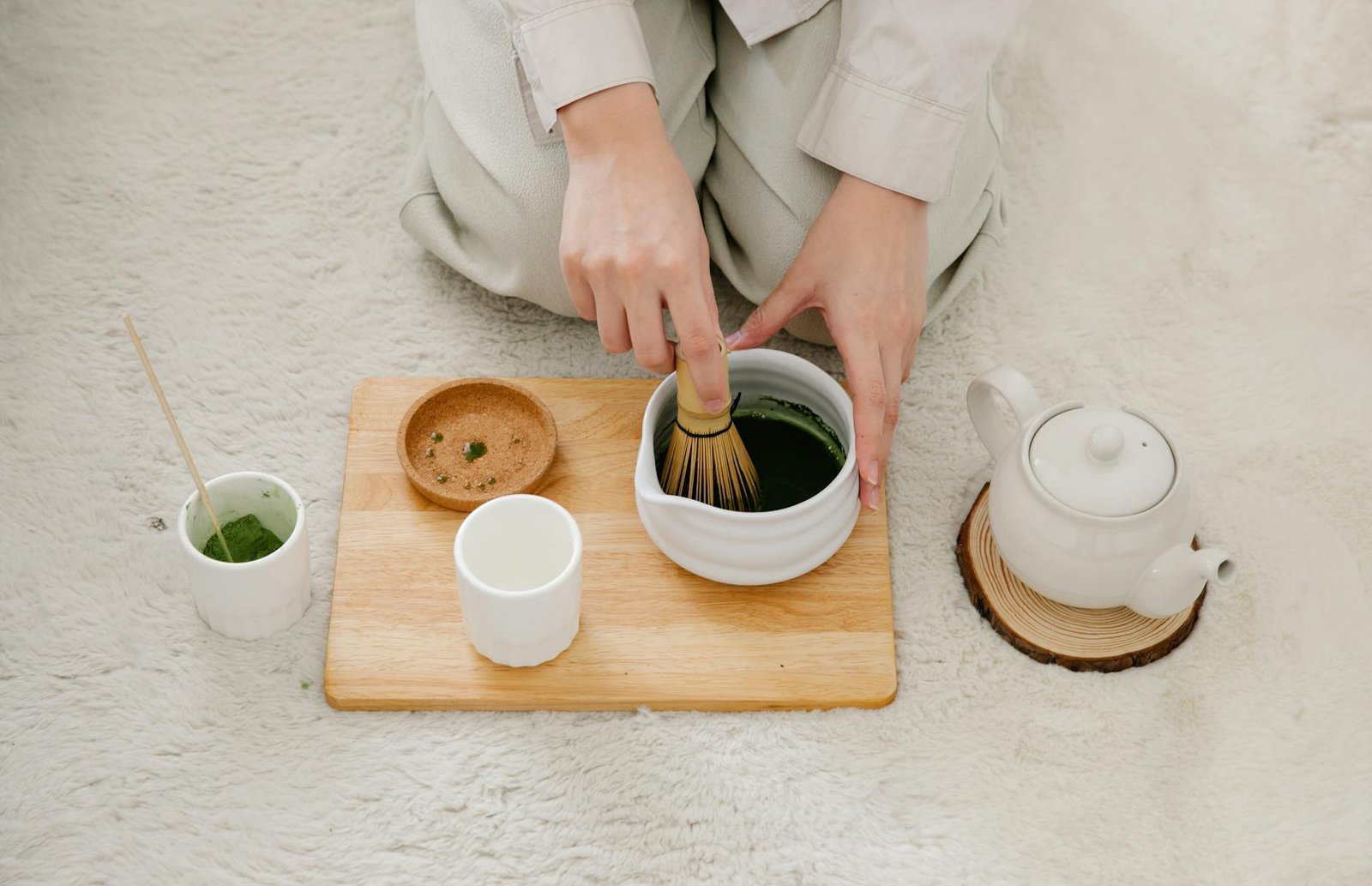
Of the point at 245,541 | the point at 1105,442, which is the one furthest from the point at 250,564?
the point at 1105,442

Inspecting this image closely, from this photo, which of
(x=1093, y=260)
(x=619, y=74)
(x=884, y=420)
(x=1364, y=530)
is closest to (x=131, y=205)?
(x=619, y=74)

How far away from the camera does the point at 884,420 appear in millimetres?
1002

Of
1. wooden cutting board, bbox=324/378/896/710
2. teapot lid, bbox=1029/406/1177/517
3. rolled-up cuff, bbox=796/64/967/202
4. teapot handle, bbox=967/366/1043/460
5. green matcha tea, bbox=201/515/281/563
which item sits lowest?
wooden cutting board, bbox=324/378/896/710

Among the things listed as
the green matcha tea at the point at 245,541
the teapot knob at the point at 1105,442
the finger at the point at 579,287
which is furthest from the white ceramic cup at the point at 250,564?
the teapot knob at the point at 1105,442

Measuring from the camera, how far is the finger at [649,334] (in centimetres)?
94

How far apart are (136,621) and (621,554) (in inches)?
15.9

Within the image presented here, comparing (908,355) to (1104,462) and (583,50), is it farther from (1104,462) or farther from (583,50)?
(583,50)

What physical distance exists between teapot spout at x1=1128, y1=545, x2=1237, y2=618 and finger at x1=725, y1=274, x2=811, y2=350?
34 centimetres

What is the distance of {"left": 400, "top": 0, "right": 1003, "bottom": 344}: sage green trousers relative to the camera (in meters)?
1.12

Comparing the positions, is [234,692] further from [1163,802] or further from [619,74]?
[1163,802]

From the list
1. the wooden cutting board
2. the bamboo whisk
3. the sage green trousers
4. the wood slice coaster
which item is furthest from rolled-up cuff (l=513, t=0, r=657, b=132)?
the wood slice coaster

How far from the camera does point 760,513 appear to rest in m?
0.97

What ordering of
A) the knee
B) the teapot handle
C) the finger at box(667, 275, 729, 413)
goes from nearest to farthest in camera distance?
the finger at box(667, 275, 729, 413), the teapot handle, the knee

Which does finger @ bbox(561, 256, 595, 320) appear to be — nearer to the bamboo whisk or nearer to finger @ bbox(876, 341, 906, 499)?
the bamboo whisk
